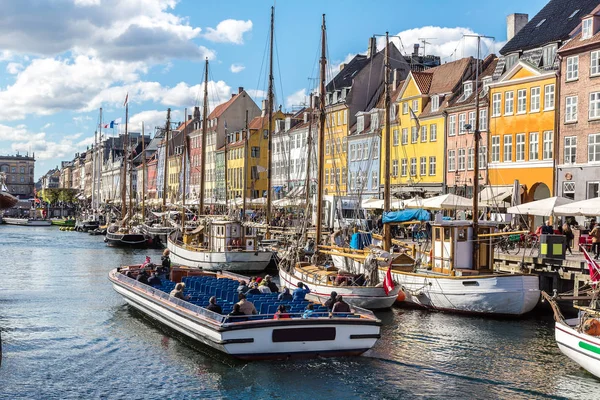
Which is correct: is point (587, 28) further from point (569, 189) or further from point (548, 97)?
point (569, 189)

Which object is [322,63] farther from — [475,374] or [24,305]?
[475,374]

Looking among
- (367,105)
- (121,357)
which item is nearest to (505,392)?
(121,357)

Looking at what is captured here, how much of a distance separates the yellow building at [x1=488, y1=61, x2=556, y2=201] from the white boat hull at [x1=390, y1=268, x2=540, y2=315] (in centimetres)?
2121

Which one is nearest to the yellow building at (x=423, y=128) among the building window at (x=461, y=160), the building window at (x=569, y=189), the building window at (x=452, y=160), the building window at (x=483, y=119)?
the building window at (x=452, y=160)

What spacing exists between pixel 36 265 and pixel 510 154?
32932mm

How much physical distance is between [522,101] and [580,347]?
34.4 metres

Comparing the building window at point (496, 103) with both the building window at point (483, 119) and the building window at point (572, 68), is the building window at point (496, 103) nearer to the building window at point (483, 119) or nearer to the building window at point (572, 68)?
the building window at point (483, 119)

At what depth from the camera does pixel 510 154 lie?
53.7 meters

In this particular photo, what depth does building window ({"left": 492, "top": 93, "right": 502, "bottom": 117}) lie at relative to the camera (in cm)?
5491

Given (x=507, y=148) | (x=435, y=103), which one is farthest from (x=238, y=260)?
(x=435, y=103)

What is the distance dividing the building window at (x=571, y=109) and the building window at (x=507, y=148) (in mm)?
5803

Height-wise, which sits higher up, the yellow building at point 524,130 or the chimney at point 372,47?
the chimney at point 372,47

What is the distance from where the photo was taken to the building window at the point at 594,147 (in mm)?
45903

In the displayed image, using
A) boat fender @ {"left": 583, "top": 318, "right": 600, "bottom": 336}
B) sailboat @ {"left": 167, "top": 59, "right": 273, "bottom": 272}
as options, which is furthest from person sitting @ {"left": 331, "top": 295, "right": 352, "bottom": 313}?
sailboat @ {"left": 167, "top": 59, "right": 273, "bottom": 272}
